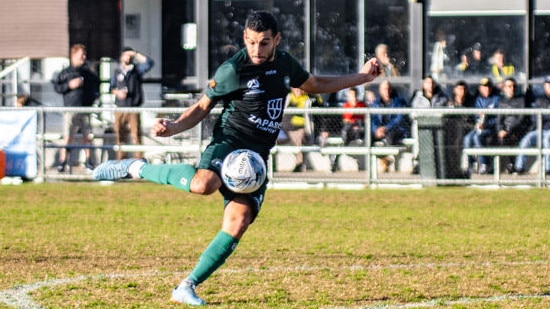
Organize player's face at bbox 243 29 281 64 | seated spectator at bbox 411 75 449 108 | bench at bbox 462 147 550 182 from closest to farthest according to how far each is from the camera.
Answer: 1. player's face at bbox 243 29 281 64
2. bench at bbox 462 147 550 182
3. seated spectator at bbox 411 75 449 108

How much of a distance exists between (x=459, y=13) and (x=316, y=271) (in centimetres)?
1322

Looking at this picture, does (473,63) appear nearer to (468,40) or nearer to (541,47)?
(468,40)

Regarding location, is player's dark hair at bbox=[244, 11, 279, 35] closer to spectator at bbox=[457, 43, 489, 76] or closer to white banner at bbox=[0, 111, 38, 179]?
white banner at bbox=[0, 111, 38, 179]

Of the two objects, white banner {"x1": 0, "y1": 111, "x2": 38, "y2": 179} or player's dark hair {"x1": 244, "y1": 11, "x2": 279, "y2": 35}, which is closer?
player's dark hair {"x1": 244, "y1": 11, "x2": 279, "y2": 35}

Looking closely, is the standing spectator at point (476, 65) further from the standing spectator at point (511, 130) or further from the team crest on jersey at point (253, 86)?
the team crest on jersey at point (253, 86)

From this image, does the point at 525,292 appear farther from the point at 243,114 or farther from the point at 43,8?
the point at 43,8

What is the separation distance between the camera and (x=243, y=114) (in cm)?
827

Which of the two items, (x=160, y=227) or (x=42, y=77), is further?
(x=42, y=77)

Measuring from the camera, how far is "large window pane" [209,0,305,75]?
2286 cm

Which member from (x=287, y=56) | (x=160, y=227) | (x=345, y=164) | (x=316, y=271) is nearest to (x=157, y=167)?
(x=287, y=56)

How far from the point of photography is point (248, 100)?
8.25 metres

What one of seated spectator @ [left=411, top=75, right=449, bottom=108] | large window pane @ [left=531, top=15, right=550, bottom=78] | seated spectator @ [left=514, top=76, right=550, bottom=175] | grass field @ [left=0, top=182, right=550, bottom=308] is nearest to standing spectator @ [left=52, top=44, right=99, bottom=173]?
grass field @ [left=0, top=182, right=550, bottom=308]

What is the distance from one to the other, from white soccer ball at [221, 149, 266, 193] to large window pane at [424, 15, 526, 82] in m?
14.6

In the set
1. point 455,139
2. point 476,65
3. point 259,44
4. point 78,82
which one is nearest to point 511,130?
point 455,139
